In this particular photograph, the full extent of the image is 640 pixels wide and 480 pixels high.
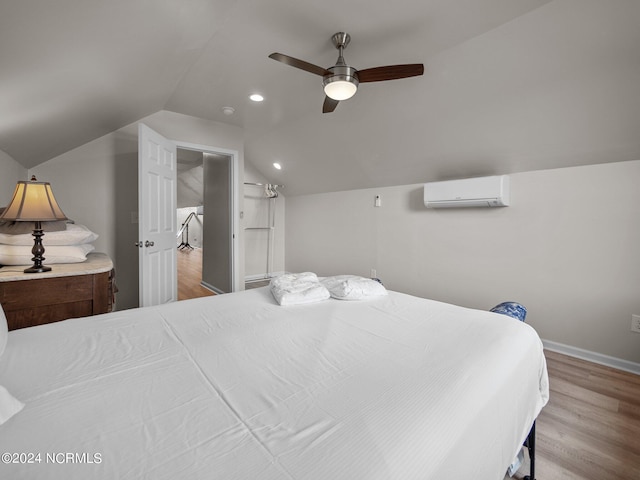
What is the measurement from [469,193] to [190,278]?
4.69 m

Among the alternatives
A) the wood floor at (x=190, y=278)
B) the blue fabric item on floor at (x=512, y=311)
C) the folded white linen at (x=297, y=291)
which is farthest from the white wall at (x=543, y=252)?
the wood floor at (x=190, y=278)

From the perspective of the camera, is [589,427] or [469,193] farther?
[469,193]

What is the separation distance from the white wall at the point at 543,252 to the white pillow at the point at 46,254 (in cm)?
316

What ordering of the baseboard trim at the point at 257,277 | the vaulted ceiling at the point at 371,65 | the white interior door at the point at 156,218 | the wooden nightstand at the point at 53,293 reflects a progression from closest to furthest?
the vaulted ceiling at the point at 371,65 < the wooden nightstand at the point at 53,293 < the white interior door at the point at 156,218 < the baseboard trim at the point at 257,277

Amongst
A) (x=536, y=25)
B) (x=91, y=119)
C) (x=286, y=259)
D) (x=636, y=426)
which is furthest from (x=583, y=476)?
(x=286, y=259)

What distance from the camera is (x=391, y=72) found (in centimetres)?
183

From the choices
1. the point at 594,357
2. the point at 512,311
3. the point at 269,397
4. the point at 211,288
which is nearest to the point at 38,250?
the point at 269,397

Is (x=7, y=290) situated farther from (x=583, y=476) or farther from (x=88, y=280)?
(x=583, y=476)

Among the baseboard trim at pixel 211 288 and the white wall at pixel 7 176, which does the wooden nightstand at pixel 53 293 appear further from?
the baseboard trim at pixel 211 288

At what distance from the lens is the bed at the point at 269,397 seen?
58 cm

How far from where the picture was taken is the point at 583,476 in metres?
1.30

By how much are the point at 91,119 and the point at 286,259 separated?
12.2ft

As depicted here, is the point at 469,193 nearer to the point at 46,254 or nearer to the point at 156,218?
the point at 156,218

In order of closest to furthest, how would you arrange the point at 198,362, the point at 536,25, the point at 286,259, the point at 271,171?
the point at 198,362, the point at 536,25, the point at 271,171, the point at 286,259
